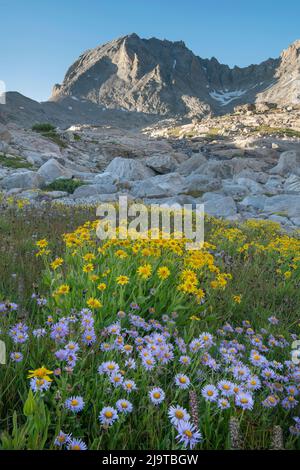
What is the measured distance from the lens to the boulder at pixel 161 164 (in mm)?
29547

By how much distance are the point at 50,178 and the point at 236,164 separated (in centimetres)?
1859

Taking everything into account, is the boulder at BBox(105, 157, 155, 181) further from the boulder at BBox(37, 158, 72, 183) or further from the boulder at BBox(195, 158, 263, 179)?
the boulder at BBox(37, 158, 72, 183)

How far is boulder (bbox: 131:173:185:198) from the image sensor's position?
59.4 feet

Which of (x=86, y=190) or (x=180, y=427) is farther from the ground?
(x=86, y=190)

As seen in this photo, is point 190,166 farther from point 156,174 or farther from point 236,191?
point 236,191

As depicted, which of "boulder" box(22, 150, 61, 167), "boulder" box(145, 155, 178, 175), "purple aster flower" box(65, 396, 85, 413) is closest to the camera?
"purple aster flower" box(65, 396, 85, 413)

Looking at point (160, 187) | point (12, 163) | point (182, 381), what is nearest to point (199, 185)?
point (160, 187)

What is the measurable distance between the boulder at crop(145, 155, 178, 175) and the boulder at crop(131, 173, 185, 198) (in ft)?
21.2

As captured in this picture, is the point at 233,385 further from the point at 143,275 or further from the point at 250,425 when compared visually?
the point at 143,275

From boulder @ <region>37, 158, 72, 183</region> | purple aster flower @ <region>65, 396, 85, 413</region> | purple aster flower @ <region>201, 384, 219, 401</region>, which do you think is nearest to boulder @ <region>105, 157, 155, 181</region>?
boulder @ <region>37, 158, 72, 183</region>

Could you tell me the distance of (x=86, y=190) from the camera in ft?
54.6

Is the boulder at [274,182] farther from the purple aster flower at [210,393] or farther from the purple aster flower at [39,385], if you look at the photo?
the purple aster flower at [39,385]

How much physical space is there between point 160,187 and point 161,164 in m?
11.5
